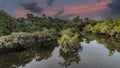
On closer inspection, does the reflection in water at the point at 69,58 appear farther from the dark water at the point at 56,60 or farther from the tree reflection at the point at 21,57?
the tree reflection at the point at 21,57

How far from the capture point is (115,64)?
A: 3756 centimetres

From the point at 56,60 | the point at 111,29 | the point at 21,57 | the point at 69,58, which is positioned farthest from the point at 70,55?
the point at 111,29

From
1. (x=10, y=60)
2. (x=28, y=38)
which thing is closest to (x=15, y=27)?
(x=28, y=38)

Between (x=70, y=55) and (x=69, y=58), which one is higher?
(x=70, y=55)

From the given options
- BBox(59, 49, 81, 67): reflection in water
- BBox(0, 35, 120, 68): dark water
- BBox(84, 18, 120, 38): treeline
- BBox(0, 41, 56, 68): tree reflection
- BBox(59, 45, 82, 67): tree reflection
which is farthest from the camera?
BBox(84, 18, 120, 38): treeline

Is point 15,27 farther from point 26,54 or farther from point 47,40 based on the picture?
point 26,54

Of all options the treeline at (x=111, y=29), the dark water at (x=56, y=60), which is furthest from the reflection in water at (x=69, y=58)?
the treeline at (x=111, y=29)

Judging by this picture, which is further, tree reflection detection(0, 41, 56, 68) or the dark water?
tree reflection detection(0, 41, 56, 68)

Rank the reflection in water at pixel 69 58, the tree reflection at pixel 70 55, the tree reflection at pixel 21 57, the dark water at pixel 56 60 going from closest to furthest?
1. the dark water at pixel 56 60
2. the reflection in water at pixel 69 58
3. the tree reflection at pixel 70 55
4. the tree reflection at pixel 21 57

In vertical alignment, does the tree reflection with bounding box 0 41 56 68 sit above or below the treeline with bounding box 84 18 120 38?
below

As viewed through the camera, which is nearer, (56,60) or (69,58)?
(56,60)

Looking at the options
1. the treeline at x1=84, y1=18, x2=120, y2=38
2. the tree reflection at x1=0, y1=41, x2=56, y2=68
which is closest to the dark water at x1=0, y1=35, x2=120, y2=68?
the tree reflection at x1=0, y1=41, x2=56, y2=68

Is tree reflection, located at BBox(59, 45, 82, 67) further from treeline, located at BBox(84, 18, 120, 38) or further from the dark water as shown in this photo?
treeline, located at BBox(84, 18, 120, 38)

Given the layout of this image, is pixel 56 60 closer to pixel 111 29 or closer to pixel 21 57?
pixel 21 57
